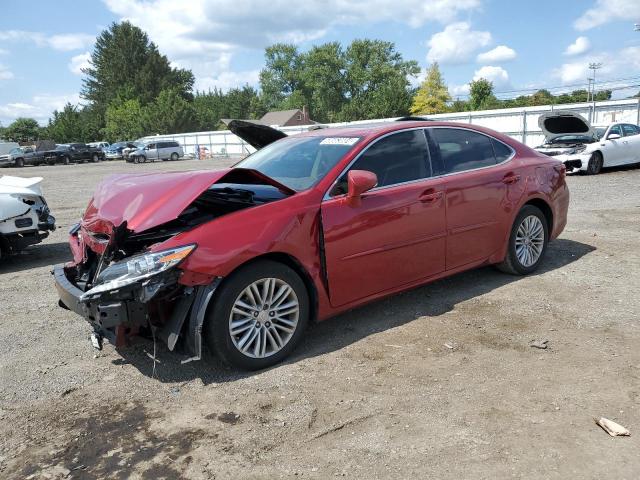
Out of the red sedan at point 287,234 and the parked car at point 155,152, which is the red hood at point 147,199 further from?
the parked car at point 155,152

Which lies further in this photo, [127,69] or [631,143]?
[127,69]

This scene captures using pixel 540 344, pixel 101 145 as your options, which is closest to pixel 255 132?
pixel 540 344

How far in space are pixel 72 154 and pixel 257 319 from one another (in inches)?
1811

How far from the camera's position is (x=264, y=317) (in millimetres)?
3703

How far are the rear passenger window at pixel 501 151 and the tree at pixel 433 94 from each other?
7881 centimetres

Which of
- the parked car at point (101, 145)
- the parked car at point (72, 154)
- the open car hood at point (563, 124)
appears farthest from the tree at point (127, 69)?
the open car hood at point (563, 124)

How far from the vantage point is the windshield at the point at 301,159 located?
4.30 m

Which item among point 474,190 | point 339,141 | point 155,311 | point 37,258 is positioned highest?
point 339,141

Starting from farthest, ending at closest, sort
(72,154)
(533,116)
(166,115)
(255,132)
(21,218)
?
1. (166,115)
2. (72,154)
3. (533,116)
4. (21,218)
5. (255,132)

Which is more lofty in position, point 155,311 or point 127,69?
point 127,69

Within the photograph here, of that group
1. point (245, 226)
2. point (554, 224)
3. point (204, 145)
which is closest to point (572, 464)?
point (245, 226)

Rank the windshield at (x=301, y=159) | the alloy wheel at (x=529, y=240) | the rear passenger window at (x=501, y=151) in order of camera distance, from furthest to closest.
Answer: the alloy wheel at (x=529, y=240)
the rear passenger window at (x=501, y=151)
the windshield at (x=301, y=159)

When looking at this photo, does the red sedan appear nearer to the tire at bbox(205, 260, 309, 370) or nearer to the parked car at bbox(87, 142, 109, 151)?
the tire at bbox(205, 260, 309, 370)

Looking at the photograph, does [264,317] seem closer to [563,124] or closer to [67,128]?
[563,124]
